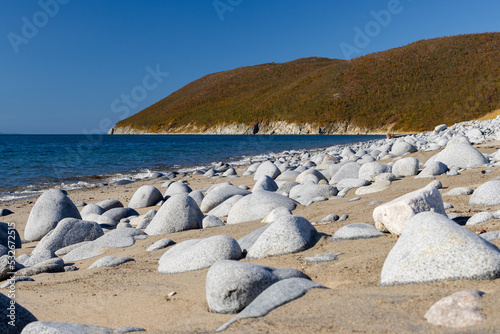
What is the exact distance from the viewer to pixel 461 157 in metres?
6.43

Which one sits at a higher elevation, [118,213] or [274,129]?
[274,129]

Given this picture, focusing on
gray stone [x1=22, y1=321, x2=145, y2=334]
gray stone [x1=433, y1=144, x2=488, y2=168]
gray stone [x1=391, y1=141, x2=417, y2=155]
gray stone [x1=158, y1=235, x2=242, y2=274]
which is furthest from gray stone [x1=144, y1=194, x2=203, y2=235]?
gray stone [x1=391, y1=141, x2=417, y2=155]

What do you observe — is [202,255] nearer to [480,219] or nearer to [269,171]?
[480,219]

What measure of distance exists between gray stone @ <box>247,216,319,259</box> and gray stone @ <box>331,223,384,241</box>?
8.0 inches

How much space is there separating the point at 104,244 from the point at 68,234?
767 mm

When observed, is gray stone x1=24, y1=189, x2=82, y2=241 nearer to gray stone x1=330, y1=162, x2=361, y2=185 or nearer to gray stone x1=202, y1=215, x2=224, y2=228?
gray stone x1=202, y1=215, x2=224, y2=228

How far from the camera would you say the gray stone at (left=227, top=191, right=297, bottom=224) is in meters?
4.71

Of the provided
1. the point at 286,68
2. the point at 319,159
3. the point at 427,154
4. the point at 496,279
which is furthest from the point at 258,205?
the point at 286,68

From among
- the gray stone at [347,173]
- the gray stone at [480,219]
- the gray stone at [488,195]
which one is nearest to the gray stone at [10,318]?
the gray stone at [480,219]

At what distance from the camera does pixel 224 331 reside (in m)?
1.62

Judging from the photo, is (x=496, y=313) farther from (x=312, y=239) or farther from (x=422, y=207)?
(x=312, y=239)

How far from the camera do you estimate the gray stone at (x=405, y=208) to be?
281 centimetres

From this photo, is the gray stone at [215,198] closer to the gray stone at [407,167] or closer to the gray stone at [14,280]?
the gray stone at [407,167]

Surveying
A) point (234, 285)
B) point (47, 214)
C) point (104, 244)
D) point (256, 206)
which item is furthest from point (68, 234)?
point (234, 285)
